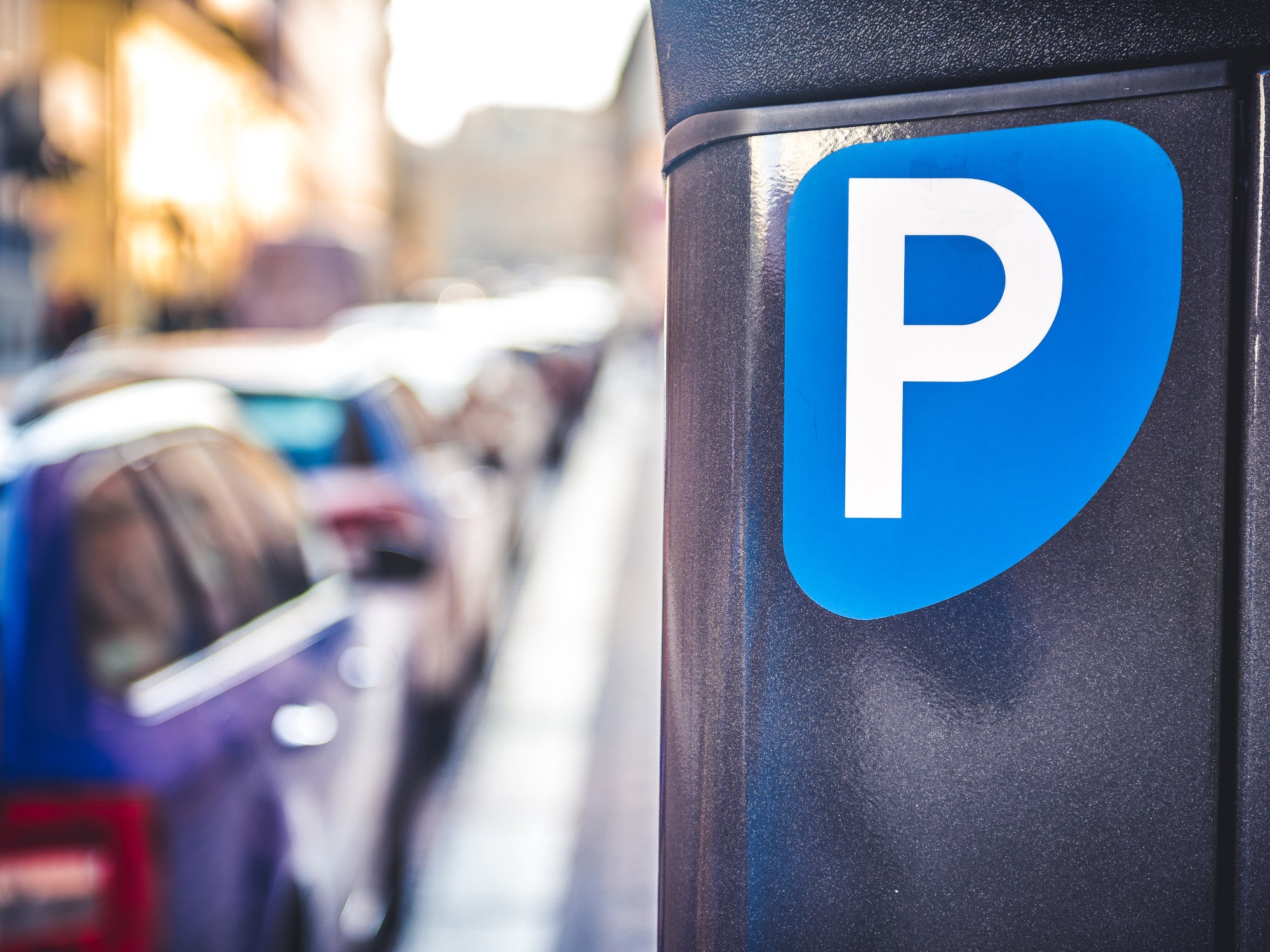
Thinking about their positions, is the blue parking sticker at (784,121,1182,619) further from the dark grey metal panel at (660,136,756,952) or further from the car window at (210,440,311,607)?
the car window at (210,440,311,607)

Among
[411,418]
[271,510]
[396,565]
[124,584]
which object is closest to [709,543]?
[124,584]

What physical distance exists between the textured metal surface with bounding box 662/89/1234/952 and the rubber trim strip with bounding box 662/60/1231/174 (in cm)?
1

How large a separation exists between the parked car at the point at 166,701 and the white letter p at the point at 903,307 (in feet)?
5.51

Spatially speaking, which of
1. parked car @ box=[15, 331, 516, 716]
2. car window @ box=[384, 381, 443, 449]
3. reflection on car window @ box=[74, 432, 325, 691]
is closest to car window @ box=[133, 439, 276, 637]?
reflection on car window @ box=[74, 432, 325, 691]

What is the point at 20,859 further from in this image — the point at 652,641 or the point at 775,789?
the point at 652,641

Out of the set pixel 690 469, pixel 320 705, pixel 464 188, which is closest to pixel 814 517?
pixel 690 469

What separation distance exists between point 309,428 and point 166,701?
297 cm

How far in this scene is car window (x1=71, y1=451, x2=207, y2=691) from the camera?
254 cm

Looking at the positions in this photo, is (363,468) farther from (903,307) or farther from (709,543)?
(903,307)

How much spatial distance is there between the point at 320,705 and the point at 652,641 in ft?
17.3

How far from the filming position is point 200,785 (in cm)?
247

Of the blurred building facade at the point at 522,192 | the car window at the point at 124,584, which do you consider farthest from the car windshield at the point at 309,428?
the blurred building facade at the point at 522,192

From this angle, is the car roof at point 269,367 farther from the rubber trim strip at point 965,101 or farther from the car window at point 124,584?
the rubber trim strip at point 965,101

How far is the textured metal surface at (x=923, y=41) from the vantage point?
46.3 inches
